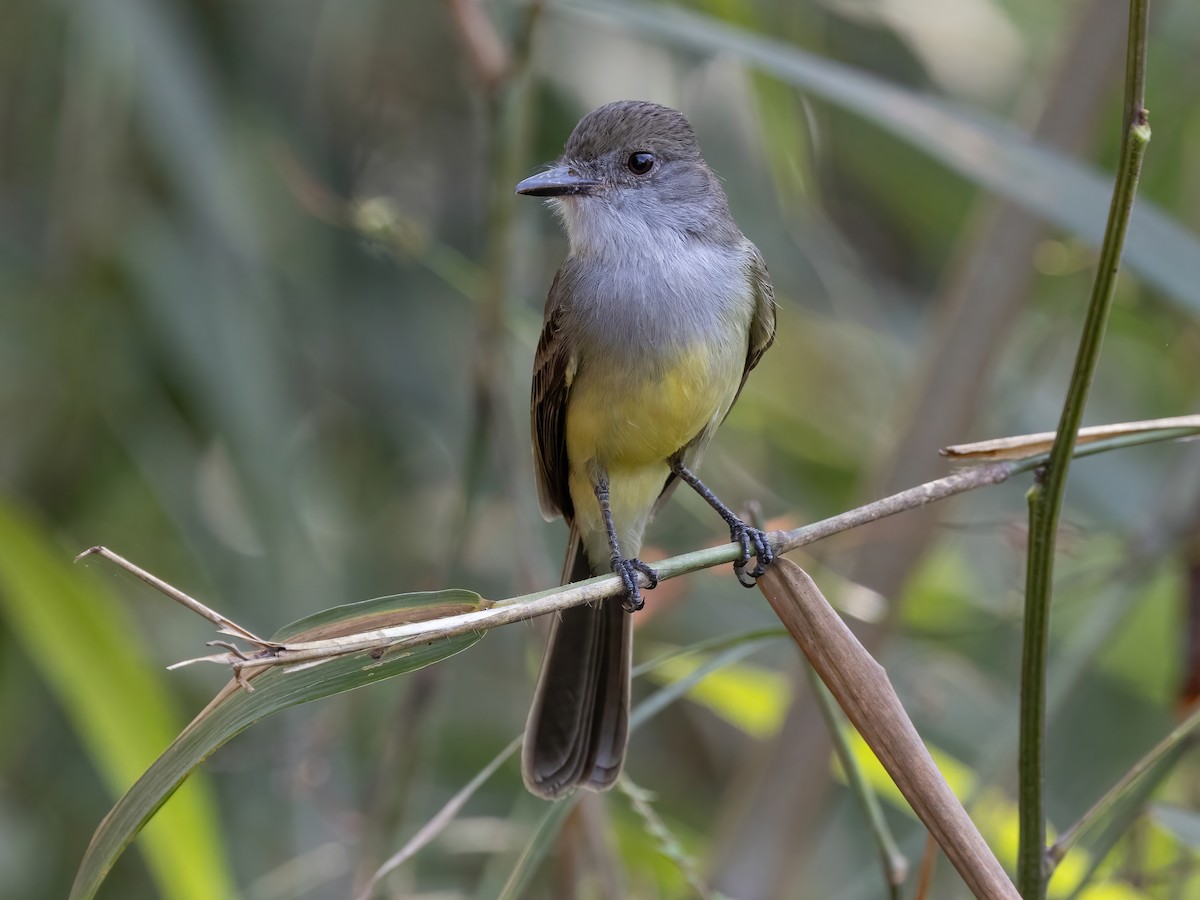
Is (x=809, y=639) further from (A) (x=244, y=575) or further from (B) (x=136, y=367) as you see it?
(B) (x=136, y=367)

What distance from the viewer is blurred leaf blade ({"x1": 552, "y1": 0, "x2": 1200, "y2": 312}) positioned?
201 cm

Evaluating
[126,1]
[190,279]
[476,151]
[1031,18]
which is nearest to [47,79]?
[126,1]

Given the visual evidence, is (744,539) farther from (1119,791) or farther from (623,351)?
(623,351)

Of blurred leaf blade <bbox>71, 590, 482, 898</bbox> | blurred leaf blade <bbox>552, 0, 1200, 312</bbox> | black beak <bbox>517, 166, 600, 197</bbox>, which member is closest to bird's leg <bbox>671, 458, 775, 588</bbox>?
blurred leaf blade <bbox>71, 590, 482, 898</bbox>

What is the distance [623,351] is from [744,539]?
30.0 inches

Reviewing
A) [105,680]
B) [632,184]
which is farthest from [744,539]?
[105,680]

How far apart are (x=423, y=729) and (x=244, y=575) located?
3.07ft

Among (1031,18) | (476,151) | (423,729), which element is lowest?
(423,729)

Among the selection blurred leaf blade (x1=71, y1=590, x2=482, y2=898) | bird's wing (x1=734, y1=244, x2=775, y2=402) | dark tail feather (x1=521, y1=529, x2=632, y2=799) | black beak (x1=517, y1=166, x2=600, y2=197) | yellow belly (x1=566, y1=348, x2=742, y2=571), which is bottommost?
blurred leaf blade (x1=71, y1=590, x2=482, y2=898)

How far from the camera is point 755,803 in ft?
8.22

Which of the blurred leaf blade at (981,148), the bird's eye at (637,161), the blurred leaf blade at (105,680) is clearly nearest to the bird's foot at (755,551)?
the blurred leaf blade at (981,148)

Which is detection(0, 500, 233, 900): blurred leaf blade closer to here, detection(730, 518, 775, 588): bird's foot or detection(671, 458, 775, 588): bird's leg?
detection(671, 458, 775, 588): bird's leg

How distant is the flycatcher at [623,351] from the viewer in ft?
7.21

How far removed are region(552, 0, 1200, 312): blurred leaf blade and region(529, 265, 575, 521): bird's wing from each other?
0.47 m
